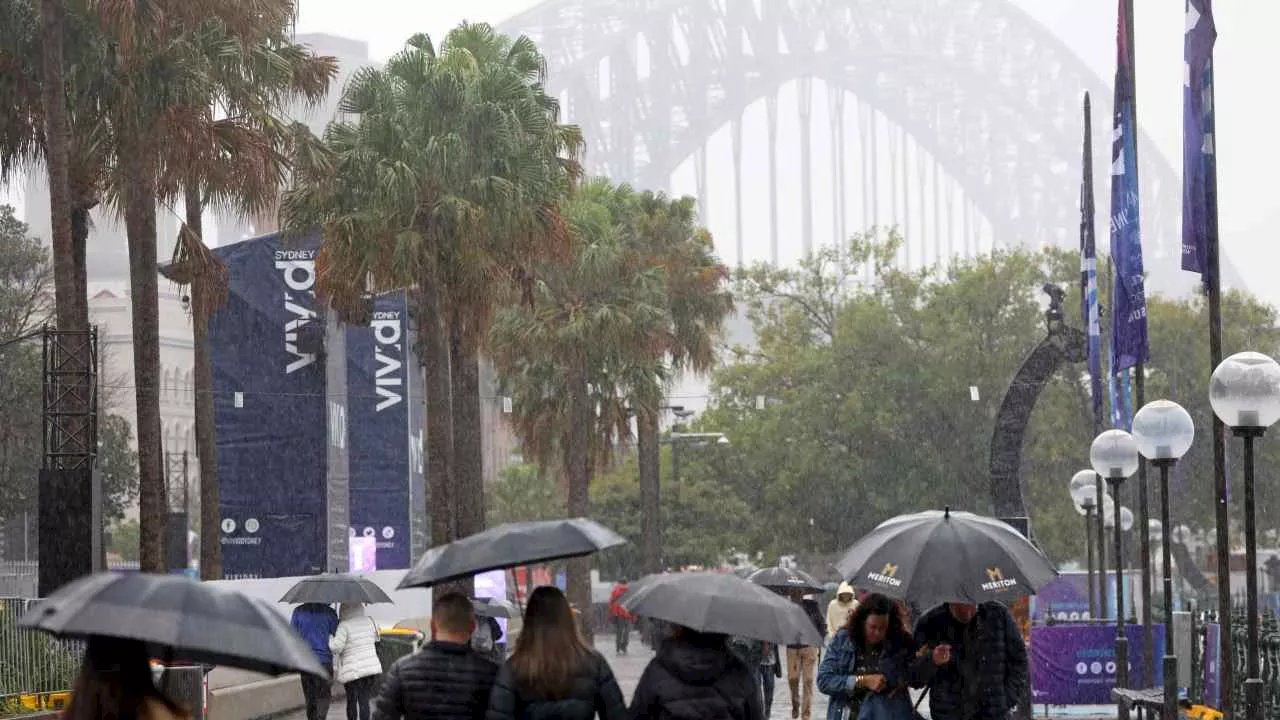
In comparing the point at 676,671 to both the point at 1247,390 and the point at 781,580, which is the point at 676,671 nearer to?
the point at 1247,390

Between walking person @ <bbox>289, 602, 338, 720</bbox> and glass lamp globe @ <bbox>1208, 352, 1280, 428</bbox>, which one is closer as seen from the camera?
glass lamp globe @ <bbox>1208, 352, 1280, 428</bbox>

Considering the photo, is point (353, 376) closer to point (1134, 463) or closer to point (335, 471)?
point (335, 471)

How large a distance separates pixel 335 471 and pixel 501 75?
1077cm

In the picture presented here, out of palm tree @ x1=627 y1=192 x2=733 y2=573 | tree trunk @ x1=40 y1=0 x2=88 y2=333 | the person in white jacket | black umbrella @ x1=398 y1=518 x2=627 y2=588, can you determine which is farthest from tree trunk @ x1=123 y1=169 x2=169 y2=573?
palm tree @ x1=627 y1=192 x2=733 y2=573

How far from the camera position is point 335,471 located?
137ft

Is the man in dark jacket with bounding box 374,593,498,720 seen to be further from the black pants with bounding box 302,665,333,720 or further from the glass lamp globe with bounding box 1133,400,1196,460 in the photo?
the glass lamp globe with bounding box 1133,400,1196,460

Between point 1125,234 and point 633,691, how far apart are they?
22.8 feet

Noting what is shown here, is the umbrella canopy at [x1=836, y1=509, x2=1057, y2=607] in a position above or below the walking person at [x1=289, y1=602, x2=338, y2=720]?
above

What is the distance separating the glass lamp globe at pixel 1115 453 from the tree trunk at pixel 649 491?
2613 cm

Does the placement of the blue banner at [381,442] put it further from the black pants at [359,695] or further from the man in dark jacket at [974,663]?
the man in dark jacket at [974,663]

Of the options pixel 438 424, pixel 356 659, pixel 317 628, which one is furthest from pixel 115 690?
pixel 438 424

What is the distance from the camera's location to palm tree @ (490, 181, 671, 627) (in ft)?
146

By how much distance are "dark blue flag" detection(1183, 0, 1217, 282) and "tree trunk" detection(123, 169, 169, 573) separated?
12.7 meters

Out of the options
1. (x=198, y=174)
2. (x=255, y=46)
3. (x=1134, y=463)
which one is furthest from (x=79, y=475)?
(x=1134, y=463)
